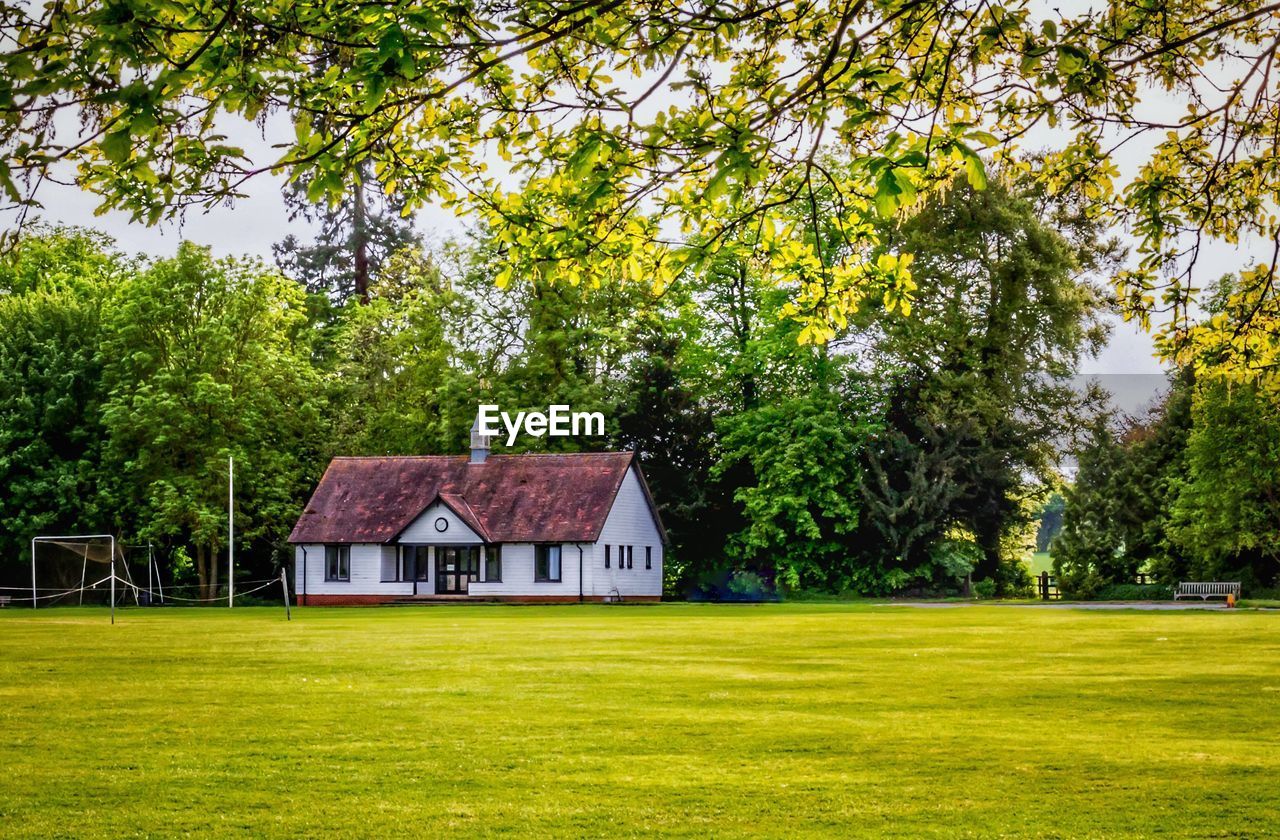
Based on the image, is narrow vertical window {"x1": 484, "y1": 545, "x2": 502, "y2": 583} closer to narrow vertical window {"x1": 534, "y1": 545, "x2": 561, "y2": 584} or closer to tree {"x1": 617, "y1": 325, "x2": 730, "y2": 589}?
narrow vertical window {"x1": 534, "y1": 545, "x2": 561, "y2": 584}

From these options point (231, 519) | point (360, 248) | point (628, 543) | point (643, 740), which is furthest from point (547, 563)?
point (643, 740)

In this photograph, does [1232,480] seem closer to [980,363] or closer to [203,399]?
[980,363]

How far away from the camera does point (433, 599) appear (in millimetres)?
60438

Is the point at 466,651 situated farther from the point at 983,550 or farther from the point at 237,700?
the point at 983,550

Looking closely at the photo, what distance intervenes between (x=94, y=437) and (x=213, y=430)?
17.2ft

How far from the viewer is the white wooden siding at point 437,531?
6025 centimetres

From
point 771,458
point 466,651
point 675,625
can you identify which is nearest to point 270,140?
point 466,651

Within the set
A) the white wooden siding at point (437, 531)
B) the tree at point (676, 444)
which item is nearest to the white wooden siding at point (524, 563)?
the white wooden siding at point (437, 531)

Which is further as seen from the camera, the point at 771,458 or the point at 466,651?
the point at 771,458

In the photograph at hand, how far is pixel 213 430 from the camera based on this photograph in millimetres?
59000

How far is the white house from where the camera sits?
5975 centimetres

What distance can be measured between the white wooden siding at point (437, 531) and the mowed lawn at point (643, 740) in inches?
1349

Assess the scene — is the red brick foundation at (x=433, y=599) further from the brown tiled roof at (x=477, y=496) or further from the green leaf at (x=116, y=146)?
the green leaf at (x=116, y=146)

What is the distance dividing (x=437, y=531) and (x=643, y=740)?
48.6 m
